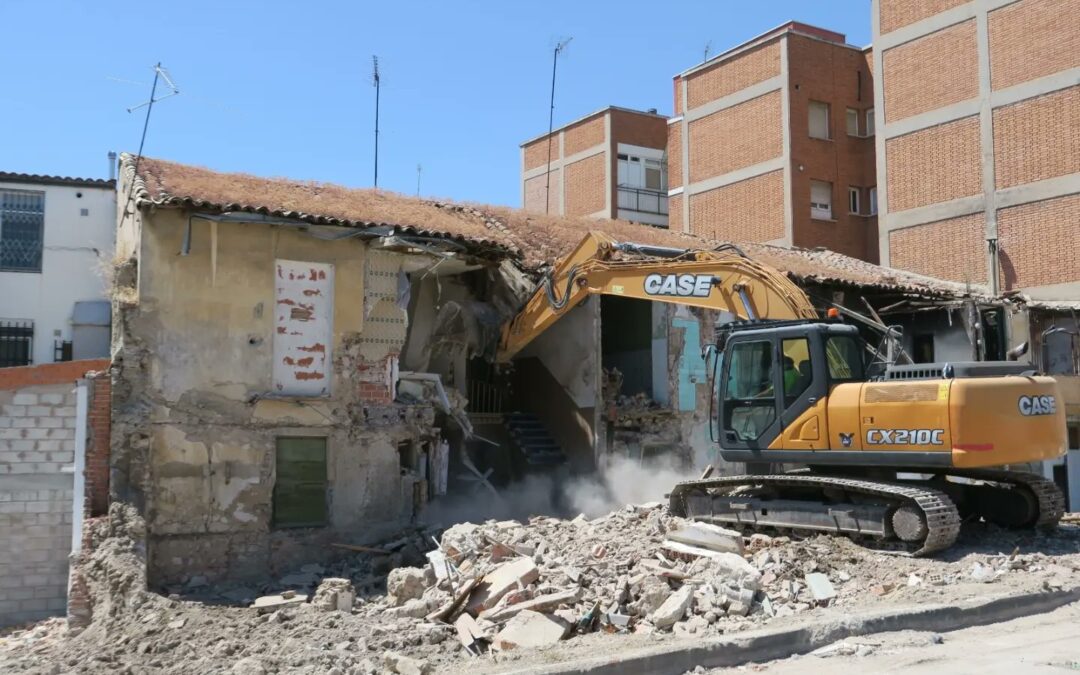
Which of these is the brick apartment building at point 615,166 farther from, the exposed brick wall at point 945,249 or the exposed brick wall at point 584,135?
the exposed brick wall at point 945,249

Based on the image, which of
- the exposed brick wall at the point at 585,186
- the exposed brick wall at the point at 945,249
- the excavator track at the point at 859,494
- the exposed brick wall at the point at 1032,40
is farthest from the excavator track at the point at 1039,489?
the exposed brick wall at the point at 585,186

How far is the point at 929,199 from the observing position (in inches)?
1160

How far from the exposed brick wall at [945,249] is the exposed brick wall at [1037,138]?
1.57 m

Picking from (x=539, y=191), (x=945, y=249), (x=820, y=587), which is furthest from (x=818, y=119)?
(x=820, y=587)

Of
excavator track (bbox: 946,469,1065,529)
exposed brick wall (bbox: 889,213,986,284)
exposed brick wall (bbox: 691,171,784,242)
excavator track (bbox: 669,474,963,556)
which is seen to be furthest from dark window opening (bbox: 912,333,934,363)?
excavator track (bbox: 669,474,963,556)

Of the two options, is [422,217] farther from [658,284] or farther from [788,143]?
[788,143]

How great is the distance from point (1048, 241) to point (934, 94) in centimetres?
595

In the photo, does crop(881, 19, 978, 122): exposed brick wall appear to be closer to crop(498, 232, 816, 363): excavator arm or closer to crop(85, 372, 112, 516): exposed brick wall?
crop(498, 232, 816, 363): excavator arm

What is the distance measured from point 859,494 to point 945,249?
19.8 meters

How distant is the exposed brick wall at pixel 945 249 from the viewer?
91.6 ft

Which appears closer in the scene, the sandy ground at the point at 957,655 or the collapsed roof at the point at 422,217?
the sandy ground at the point at 957,655

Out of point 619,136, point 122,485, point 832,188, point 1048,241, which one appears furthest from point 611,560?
point 619,136

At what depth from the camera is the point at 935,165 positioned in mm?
29391

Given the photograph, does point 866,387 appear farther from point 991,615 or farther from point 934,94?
point 934,94
